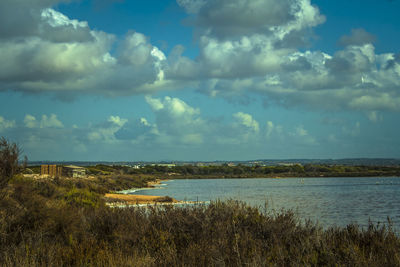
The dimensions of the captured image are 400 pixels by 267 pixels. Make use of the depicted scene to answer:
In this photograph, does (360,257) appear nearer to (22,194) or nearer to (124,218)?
(124,218)

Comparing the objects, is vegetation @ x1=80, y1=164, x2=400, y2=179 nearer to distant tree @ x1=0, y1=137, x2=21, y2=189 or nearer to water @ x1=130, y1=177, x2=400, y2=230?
water @ x1=130, y1=177, x2=400, y2=230

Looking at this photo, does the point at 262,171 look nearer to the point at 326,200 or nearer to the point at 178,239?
the point at 326,200

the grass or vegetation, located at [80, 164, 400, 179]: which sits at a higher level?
the grass

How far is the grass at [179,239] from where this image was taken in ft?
26.3

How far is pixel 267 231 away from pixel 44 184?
1809 centimetres

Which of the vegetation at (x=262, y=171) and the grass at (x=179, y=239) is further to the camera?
the vegetation at (x=262, y=171)

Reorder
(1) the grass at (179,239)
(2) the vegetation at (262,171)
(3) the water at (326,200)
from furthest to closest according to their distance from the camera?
(2) the vegetation at (262,171)
(3) the water at (326,200)
(1) the grass at (179,239)

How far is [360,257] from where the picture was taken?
7.90 metres

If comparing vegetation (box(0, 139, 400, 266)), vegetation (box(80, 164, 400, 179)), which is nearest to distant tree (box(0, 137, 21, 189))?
vegetation (box(0, 139, 400, 266))

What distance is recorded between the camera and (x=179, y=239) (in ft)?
34.3

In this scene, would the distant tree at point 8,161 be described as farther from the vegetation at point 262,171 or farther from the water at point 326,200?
the vegetation at point 262,171

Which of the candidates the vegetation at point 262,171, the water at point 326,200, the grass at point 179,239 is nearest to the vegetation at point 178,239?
the grass at point 179,239

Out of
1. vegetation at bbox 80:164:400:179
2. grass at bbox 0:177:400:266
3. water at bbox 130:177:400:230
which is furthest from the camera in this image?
vegetation at bbox 80:164:400:179

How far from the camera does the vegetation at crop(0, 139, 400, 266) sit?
8.02 m
